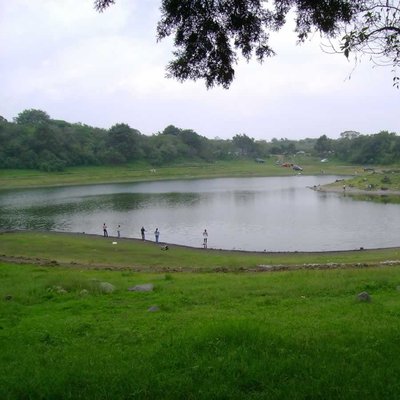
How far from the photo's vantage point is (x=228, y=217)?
55.9m

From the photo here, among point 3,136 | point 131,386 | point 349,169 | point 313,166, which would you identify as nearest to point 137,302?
point 131,386

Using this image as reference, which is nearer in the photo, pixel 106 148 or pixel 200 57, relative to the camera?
pixel 200 57

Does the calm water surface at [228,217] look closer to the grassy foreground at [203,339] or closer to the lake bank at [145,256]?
the lake bank at [145,256]

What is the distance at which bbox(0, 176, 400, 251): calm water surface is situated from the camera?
138 feet

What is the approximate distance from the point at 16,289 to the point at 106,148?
137009 mm

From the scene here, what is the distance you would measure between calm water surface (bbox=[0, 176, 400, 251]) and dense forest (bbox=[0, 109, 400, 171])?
160 ft

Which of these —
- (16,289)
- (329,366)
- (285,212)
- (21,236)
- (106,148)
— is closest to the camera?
(329,366)

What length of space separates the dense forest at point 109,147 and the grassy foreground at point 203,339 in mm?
119742

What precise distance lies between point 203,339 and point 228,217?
47789 mm

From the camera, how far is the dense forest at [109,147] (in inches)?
5123

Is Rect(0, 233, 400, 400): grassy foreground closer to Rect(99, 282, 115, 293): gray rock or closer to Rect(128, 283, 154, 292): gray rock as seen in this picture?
Rect(99, 282, 115, 293): gray rock

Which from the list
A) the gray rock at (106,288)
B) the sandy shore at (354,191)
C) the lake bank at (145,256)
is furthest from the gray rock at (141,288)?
the sandy shore at (354,191)

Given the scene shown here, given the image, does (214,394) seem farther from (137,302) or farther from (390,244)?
(390,244)

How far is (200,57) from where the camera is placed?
31.3ft
